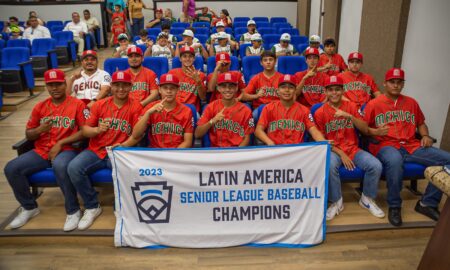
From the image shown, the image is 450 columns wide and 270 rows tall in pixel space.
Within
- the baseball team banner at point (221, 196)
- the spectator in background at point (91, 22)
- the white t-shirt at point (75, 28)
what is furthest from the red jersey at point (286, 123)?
the spectator in background at point (91, 22)

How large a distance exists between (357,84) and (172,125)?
2.47 meters

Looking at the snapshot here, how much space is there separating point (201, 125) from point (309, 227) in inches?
51.0

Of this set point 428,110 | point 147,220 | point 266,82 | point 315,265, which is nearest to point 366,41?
point 428,110

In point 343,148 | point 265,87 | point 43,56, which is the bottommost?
point 343,148

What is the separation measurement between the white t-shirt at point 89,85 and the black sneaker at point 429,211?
3.52 meters

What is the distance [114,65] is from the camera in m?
4.82

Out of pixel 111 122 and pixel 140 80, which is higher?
pixel 140 80

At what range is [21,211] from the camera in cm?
331

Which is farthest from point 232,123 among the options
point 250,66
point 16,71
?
point 16,71

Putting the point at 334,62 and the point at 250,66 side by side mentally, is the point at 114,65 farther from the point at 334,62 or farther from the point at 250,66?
the point at 334,62

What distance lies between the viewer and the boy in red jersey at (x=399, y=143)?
3174mm

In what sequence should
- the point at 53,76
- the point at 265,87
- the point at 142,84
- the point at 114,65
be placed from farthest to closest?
the point at 114,65 < the point at 142,84 < the point at 265,87 < the point at 53,76

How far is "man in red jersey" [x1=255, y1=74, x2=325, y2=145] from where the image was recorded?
330 cm

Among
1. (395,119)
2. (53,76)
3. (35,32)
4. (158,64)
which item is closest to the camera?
(53,76)
